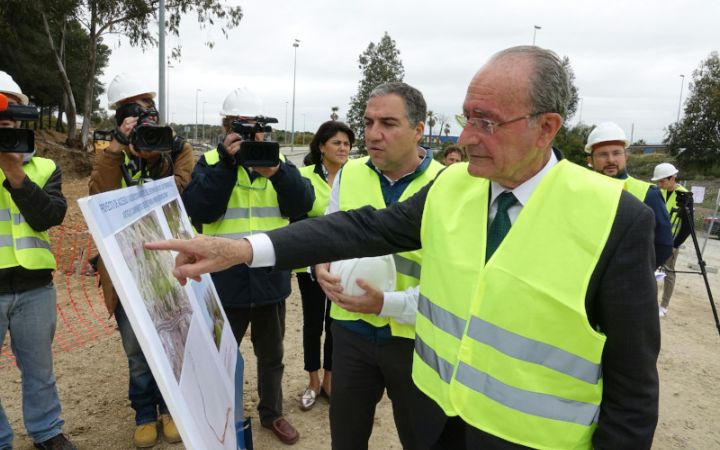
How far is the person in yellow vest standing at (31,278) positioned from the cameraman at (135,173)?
0.33 meters

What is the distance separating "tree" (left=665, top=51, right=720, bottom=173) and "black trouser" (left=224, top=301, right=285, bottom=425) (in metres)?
39.2

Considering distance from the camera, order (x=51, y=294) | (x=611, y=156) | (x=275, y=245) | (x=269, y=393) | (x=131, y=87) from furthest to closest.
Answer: (x=611, y=156), (x=269, y=393), (x=51, y=294), (x=131, y=87), (x=275, y=245)

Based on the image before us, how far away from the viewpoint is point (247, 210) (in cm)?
313

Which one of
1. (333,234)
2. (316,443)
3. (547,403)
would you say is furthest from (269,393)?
(547,403)

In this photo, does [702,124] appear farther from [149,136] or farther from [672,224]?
[149,136]

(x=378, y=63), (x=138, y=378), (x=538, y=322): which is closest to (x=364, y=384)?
(x=538, y=322)

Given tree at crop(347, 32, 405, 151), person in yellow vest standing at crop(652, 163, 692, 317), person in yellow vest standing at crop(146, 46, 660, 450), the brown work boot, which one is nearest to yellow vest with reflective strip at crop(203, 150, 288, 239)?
the brown work boot

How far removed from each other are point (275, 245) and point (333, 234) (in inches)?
9.4

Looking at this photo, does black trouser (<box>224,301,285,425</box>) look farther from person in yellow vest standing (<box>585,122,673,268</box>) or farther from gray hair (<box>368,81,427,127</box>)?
person in yellow vest standing (<box>585,122,673,268</box>)

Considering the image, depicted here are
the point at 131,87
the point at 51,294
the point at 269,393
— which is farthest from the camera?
the point at 269,393

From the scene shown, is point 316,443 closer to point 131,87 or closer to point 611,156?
point 131,87

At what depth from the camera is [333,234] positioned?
6.11 feet

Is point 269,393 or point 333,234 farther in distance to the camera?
point 269,393

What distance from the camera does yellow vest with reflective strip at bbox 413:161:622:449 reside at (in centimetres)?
134
